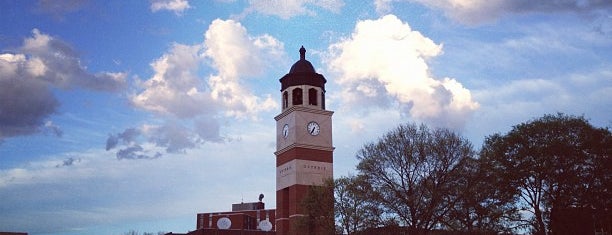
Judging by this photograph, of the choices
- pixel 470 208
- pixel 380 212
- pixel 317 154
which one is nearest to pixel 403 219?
pixel 380 212

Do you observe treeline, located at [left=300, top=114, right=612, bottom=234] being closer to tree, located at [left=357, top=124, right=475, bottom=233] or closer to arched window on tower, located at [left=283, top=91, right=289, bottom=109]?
tree, located at [left=357, top=124, right=475, bottom=233]

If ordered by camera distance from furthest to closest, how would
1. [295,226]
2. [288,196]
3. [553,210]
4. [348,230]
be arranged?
1. [288,196]
2. [295,226]
3. [348,230]
4. [553,210]

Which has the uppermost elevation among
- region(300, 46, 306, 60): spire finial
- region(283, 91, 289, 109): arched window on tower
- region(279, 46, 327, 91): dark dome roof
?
region(300, 46, 306, 60): spire finial

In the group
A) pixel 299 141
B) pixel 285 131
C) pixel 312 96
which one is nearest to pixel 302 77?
pixel 312 96

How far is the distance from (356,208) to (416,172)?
334 inches

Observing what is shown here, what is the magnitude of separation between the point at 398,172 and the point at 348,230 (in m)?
12.3

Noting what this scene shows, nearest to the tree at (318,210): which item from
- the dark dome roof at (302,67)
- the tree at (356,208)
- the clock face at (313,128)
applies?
the tree at (356,208)

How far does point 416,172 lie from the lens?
62.9 meters

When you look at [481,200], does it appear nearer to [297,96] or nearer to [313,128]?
[313,128]

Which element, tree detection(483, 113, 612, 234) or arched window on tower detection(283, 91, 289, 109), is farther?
arched window on tower detection(283, 91, 289, 109)

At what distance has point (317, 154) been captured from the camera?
310ft

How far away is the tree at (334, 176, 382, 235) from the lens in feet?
207

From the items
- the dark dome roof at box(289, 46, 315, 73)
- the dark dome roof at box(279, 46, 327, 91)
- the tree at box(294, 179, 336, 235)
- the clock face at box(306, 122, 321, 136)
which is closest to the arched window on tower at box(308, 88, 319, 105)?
the dark dome roof at box(279, 46, 327, 91)

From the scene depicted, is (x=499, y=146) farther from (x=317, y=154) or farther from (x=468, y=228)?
(x=317, y=154)
